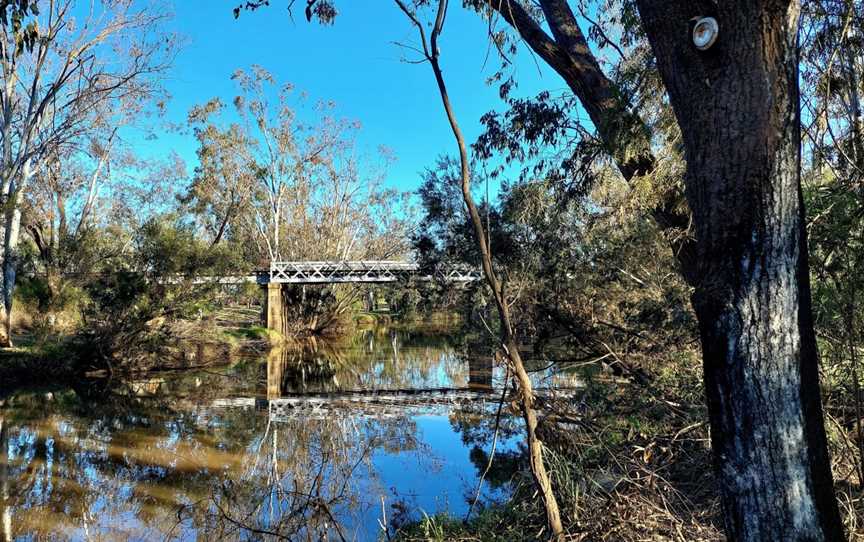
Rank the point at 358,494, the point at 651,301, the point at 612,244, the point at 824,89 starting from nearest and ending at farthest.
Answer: the point at 824,89, the point at 358,494, the point at 651,301, the point at 612,244

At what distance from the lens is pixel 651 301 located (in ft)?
23.7

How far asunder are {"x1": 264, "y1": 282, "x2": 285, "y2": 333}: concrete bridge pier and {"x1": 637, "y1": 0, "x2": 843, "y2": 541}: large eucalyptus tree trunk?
910 inches

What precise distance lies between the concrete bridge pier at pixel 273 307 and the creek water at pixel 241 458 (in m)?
8.71

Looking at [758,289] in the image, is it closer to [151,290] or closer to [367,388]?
[367,388]

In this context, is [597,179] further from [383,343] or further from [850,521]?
[383,343]

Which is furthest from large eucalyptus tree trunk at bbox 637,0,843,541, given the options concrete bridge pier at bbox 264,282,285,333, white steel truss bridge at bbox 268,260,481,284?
concrete bridge pier at bbox 264,282,285,333

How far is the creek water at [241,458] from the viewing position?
558 centimetres

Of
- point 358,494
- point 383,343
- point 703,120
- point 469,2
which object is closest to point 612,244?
point 469,2

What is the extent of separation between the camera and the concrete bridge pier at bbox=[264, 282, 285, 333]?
78.8ft

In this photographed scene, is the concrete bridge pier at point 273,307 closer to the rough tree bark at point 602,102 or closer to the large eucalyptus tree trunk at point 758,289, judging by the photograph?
the rough tree bark at point 602,102

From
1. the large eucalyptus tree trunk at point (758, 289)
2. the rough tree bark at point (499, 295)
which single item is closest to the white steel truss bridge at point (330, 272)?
the rough tree bark at point (499, 295)

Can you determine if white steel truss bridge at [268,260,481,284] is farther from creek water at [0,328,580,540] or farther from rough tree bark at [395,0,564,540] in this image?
rough tree bark at [395,0,564,540]

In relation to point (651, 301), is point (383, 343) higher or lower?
lower

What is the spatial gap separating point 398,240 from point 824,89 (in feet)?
96.3
